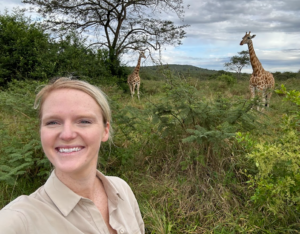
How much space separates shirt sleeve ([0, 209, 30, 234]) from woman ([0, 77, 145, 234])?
28 millimetres

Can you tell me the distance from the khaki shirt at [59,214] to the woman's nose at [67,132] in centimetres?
22

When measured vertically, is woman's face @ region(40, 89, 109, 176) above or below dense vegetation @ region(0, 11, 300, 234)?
above

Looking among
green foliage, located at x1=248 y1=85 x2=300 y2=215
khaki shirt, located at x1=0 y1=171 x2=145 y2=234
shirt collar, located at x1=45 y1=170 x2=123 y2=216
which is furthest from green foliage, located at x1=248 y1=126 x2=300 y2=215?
shirt collar, located at x1=45 y1=170 x2=123 y2=216

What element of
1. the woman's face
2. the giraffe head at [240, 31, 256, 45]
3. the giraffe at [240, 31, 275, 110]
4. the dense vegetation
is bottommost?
the dense vegetation

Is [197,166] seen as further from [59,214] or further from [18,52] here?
[18,52]

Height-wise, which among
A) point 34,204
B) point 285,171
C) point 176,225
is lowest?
point 176,225

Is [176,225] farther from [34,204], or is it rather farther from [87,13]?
[87,13]

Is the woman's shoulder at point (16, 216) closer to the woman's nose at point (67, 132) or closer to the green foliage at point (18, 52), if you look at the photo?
the woman's nose at point (67, 132)

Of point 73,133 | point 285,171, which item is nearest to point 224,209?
point 285,171

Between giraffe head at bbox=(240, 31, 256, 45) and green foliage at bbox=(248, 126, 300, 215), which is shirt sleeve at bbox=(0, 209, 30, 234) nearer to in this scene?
green foliage at bbox=(248, 126, 300, 215)

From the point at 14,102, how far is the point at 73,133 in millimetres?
3597

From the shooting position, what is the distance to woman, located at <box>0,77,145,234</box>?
1.14m

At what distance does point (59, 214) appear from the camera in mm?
1155

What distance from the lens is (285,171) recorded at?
2.66 m
